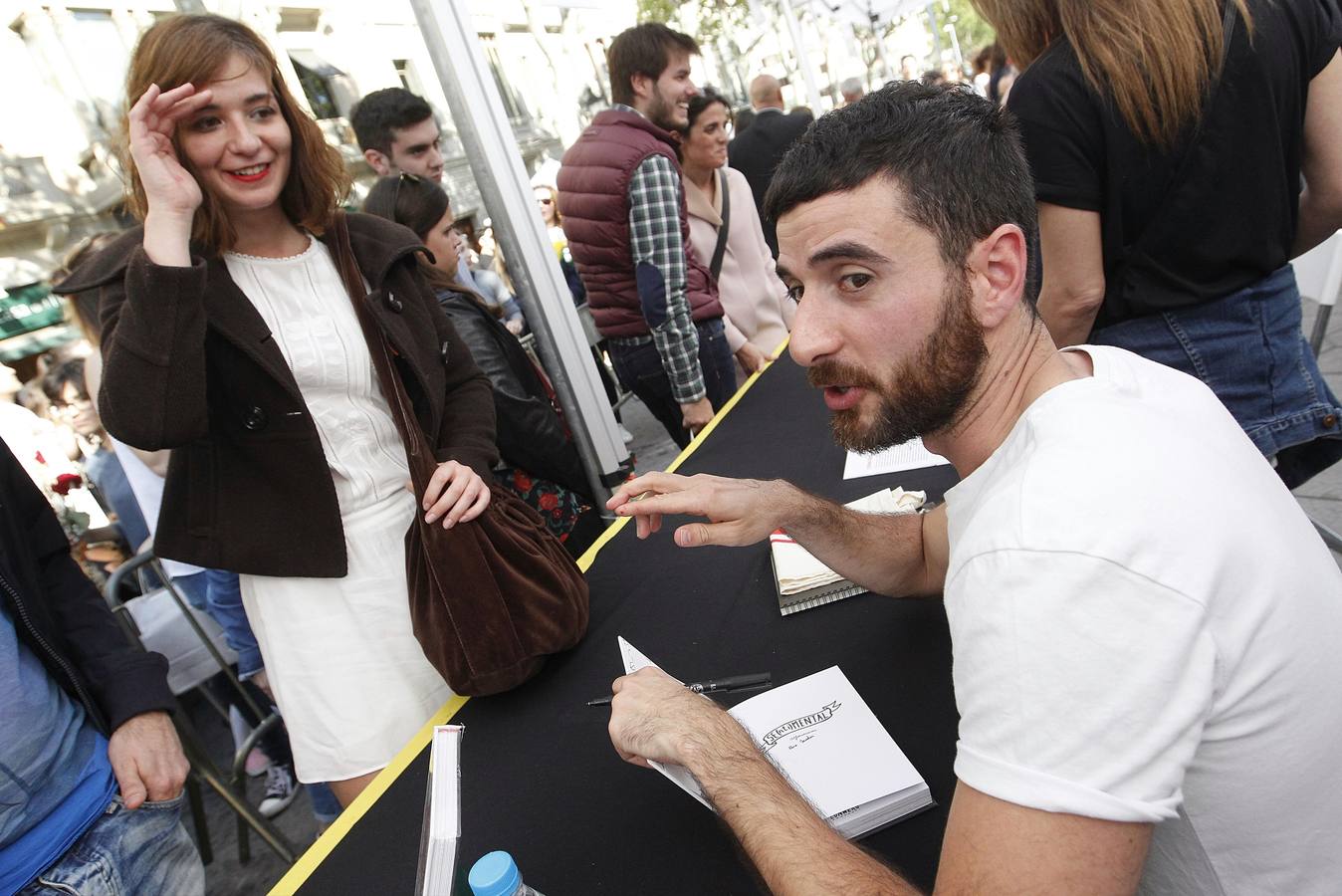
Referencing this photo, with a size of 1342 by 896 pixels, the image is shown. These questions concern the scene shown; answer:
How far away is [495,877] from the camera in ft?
2.73

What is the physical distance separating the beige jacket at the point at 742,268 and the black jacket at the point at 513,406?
124cm

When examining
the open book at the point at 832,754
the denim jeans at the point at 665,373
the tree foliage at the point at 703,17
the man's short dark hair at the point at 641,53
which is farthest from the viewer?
the tree foliage at the point at 703,17

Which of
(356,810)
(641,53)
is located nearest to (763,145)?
(641,53)

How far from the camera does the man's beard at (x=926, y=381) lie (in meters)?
1.07

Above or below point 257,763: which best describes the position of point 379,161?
above

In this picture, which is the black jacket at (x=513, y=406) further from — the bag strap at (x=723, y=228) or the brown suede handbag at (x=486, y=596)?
the bag strap at (x=723, y=228)

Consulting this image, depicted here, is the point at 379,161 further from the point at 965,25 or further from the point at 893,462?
the point at 965,25

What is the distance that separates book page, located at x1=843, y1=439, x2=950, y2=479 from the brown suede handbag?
77 centimetres

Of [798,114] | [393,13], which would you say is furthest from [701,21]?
[798,114]

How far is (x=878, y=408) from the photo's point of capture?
1151mm

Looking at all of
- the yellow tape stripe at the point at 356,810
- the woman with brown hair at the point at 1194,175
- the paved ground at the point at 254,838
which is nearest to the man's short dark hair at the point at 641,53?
the woman with brown hair at the point at 1194,175

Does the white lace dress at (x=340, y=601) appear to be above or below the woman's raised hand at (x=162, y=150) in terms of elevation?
below

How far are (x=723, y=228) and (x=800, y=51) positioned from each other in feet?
22.7

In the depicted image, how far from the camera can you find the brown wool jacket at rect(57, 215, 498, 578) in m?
1.37
